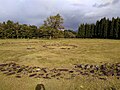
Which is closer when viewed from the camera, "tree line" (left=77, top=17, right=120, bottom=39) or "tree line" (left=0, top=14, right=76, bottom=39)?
"tree line" (left=0, top=14, right=76, bottom=39)

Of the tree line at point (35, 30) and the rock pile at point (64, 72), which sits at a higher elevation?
the tree line at point (35, 30)

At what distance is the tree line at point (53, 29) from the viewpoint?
83.6 metres

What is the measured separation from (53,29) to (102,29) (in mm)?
30747

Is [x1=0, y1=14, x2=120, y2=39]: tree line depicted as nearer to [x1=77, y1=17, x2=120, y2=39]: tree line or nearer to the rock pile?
[x1=77, y1=17, x2=120, y2=39]: tree line

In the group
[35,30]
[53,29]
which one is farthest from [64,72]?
[35,30]

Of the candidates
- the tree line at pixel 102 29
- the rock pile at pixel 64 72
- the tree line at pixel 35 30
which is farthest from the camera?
the tree line at pixel 102 29

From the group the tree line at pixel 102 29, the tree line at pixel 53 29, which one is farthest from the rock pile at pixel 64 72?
the tree line at pixel 102 29

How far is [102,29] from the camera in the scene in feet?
322

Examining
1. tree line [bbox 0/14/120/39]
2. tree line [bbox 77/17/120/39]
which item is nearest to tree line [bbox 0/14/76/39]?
tree line [bbox 0/14/120/39]

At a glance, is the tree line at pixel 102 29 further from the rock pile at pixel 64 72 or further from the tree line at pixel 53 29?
the rock pile at pixel 64 72

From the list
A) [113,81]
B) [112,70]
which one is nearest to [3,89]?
[113,81]

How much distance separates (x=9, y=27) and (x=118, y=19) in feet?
185

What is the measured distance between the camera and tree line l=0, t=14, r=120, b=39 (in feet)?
274

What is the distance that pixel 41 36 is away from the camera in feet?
315
